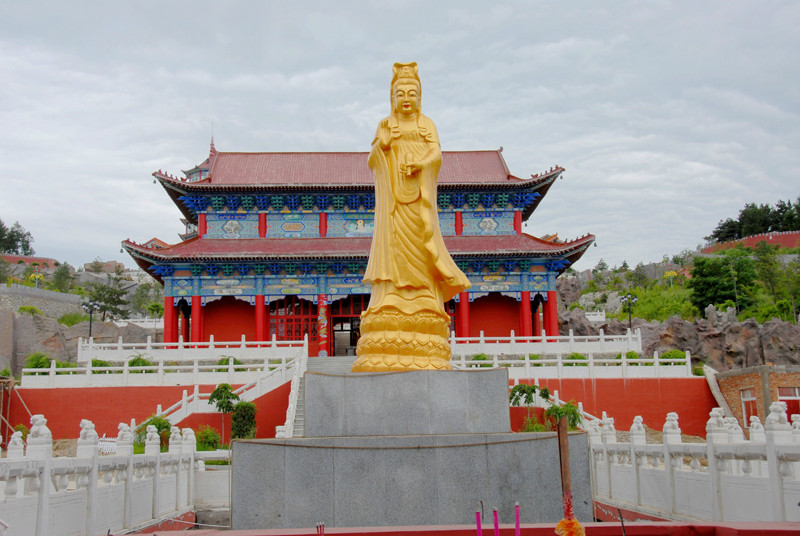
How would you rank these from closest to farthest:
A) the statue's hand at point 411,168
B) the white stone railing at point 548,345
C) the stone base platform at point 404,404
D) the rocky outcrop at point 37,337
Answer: the stone base platform at point 404,404, the statue's hand at point 411,168, the white stone railing at point 548,345, the rocky outcrop at point 37,337

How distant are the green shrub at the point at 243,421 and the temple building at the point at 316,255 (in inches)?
377

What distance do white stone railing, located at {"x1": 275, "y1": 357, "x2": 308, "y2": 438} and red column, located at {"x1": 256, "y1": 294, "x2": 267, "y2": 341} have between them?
732 cm

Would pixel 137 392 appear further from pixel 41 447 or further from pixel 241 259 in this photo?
pixel 41 447

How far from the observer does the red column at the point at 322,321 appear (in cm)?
2661

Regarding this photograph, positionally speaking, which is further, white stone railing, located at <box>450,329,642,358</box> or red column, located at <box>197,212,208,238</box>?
red column, located at <box>197,212,208,238</box>

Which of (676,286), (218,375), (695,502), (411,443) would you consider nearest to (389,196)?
(411,443)

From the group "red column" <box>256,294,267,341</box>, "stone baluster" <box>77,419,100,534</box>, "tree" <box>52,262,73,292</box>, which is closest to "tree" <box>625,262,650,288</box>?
"red column" <box>256,294,267,341</box>

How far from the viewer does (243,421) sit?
15.6 m

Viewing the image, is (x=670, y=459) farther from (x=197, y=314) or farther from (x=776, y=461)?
(x=197, y=314)

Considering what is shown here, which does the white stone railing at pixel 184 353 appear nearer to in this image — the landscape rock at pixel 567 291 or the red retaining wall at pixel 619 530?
the red retaining wall at pixel 619 530

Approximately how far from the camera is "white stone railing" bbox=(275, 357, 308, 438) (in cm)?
1269

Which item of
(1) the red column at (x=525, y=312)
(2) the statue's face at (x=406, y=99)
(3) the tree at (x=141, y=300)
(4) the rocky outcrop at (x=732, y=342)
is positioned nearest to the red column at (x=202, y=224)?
(1) the red column at (x=525, y=312)

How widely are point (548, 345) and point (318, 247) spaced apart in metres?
10.2

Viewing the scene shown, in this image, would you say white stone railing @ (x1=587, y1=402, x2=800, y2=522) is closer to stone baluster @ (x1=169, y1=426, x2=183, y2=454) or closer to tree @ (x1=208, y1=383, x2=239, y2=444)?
stone baluster @ (x1=169, y1=426, x2=183, y2=454)
